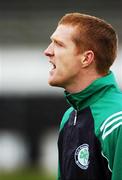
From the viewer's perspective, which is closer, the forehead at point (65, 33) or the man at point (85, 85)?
the man at point (85, 85)

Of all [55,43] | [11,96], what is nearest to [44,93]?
[11,96]

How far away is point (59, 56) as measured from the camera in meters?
4.01

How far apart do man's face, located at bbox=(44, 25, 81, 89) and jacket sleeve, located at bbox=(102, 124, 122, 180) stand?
1.39ft

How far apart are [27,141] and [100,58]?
8033 millimetres

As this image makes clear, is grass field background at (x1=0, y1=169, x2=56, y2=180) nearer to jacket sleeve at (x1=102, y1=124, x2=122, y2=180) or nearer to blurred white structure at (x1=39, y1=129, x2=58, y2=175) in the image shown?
blurred white structure at (x1=39, y1=129, x2=58, y2=175)

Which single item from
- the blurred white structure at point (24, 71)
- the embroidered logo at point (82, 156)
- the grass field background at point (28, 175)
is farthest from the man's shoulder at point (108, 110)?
the blurred white structure at point (24, 71)

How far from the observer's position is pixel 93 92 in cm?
393

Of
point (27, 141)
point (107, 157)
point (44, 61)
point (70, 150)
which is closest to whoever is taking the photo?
point (107, 157)

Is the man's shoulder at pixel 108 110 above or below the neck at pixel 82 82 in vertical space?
below

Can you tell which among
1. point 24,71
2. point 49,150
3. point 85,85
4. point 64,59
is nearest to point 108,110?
point 85,85

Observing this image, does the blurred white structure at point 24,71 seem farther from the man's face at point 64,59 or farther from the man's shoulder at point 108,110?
the man's shoulder at point 108,110

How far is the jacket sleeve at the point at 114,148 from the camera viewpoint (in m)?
3.69

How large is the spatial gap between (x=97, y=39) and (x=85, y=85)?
24 centimetres

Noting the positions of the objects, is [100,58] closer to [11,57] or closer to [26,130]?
[26,130]
